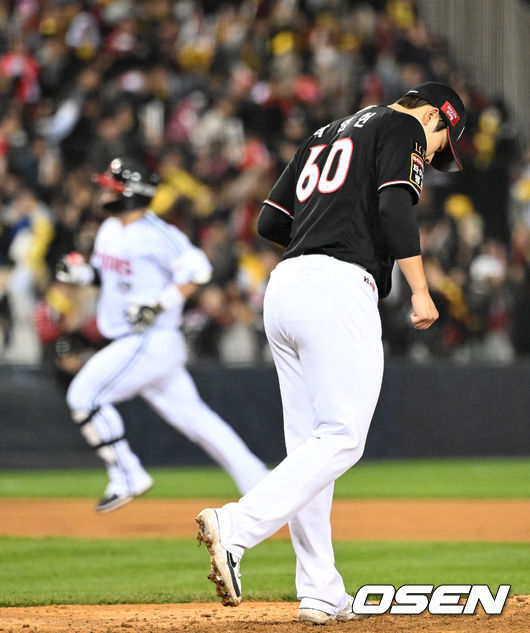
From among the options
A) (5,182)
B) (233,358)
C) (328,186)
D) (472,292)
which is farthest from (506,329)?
(328,186)

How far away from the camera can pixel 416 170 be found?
4633 millimetres

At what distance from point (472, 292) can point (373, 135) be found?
1004 cm

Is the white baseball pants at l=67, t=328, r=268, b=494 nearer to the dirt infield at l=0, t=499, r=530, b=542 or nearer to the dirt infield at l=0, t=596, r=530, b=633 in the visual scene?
the dirt infield at l=0, t=499, r=530, b=542

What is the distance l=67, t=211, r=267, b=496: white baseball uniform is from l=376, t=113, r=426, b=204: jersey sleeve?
3.95m

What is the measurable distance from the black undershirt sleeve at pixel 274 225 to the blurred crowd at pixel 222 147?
7543mm

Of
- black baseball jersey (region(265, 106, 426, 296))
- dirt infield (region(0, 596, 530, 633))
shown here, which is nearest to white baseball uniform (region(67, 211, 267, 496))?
dirt infield (region(0, 596, 530, 633))

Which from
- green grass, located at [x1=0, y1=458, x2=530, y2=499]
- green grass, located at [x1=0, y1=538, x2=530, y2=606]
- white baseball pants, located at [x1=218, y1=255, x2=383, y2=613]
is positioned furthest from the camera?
green grass, located at [x1=0, y1=458, x2=530, y2=499]

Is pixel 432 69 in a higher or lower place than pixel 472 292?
higher

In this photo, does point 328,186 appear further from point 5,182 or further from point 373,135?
point 5,182

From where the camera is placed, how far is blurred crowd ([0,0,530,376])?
46.2ft

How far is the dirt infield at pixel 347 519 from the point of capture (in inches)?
356

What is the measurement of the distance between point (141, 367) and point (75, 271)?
3.40ft

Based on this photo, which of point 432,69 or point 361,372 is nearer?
point 361,372

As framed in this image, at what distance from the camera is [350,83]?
1766 centimetres
